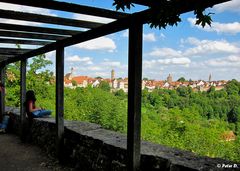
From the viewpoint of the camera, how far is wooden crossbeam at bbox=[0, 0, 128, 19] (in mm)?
2944

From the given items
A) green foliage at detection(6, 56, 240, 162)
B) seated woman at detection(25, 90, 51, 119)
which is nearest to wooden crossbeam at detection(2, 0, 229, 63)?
seated woman at detection(25, 90, 51, 119)

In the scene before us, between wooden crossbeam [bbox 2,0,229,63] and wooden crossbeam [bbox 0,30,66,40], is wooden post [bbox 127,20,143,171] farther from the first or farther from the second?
wooden crossbeam [bbox 0,30,66,40]

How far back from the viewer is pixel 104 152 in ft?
14.0

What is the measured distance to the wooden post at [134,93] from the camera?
330 cm

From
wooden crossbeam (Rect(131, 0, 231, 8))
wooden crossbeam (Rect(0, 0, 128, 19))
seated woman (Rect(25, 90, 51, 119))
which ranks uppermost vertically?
wooden crossbeam (Rect(0, 0, 128, 19))

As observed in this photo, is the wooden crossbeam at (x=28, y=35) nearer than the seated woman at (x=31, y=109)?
Yes

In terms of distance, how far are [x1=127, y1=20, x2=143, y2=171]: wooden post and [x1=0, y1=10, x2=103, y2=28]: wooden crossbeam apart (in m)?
0.92

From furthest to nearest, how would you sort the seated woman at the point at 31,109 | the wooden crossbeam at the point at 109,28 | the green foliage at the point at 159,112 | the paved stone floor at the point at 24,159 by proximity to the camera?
1. the green foliage at the point at 159,112
2. the seated woman at the point at 31,109
3. the paved stone floor at the point at 24,159
4. the wooden crossbeam at the point at 109,28

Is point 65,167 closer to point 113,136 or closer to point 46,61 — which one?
point 113,136

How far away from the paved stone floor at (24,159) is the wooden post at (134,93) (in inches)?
87.1

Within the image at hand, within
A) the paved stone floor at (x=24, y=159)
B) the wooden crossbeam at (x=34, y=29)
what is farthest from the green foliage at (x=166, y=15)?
the paved stone floor at (x=24, y=159)

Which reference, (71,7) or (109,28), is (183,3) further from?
(109,28)

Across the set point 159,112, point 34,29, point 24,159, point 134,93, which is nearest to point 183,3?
point 134,93

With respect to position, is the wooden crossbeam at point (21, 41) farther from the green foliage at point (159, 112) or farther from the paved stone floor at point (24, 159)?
the green foliage at point (159, 112)
